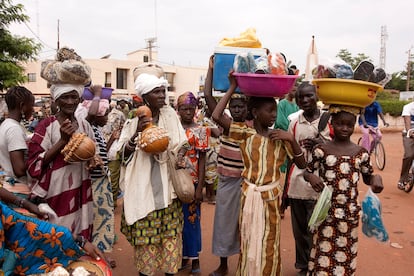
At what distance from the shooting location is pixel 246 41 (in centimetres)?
284

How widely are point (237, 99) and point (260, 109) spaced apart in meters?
0.44

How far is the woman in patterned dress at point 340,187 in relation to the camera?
2736 millimetres

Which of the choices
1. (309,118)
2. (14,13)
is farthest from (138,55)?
(309,118)

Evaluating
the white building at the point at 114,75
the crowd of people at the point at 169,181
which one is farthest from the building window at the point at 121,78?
the crowd of people at the point at 169,181

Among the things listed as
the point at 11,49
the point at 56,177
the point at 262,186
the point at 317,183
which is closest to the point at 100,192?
the point at 56,177

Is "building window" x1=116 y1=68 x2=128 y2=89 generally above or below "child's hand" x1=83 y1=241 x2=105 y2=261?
above

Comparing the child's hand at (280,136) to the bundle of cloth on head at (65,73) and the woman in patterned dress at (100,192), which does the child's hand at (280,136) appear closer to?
the bundle of cloth on head at (65,73)

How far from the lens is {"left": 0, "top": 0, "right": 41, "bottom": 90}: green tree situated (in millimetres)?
11289

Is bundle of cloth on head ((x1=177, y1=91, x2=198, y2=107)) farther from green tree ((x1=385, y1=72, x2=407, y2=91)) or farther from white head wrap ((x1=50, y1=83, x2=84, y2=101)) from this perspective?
green tree ((x1=385, y1=72, x2=407, y2=91))

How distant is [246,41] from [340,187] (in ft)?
4.32

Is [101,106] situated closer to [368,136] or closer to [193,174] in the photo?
[193,174]

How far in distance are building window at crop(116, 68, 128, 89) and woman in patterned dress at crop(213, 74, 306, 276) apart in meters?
36.4

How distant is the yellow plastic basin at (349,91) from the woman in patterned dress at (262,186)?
0.39 metres

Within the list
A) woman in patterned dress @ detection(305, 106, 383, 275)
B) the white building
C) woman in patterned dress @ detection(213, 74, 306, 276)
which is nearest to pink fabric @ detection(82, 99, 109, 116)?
woman in patterned dress @ detection(213, 74, 306, 276)
